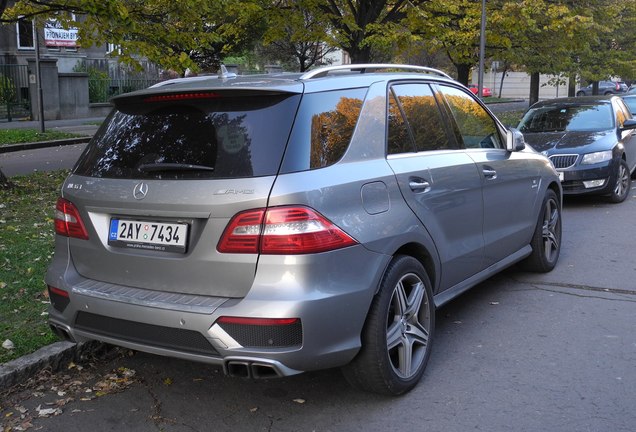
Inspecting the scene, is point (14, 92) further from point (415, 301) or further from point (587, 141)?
point (415, 301)

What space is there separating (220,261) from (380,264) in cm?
87

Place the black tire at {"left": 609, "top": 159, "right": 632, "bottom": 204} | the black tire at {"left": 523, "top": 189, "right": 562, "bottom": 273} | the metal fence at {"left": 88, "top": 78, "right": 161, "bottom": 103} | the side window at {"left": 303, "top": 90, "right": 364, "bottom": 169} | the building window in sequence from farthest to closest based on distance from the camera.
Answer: the building window, the metal fence at {"left": 88, "top": 78, "right": 161, "bottom": 103}, the black tire at {"left": 609, "top": 159, "right": 632, "bottom": 204}, the black tire at {"left": 523, "top": 189, "right": 562, "bottom": 273}, the side window at {"left": 303, "top": 90, "right": 364, "bottom": 169}

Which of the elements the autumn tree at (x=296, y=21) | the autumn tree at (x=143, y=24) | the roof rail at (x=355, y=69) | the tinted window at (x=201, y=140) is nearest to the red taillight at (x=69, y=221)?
the tinted window at (x=201, y=140)

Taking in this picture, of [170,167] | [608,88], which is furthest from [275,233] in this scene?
[608,88]

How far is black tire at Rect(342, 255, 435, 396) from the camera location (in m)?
3.59

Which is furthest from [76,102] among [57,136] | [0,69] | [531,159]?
[531,159]

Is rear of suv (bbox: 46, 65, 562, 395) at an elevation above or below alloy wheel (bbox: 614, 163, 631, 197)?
above

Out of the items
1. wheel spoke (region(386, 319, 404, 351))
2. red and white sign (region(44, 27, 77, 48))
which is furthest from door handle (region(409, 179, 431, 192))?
red and white sign (region(44, 27, 77, 48))

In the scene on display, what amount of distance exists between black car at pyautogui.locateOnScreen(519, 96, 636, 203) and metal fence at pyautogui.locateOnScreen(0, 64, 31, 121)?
70.2 ft

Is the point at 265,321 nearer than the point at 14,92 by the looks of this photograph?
Yes

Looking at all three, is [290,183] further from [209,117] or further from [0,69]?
[0,69]

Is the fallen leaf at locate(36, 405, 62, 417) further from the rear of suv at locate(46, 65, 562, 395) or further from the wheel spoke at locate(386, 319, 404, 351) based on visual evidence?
the wheel spoke at locate(386, 319, 404, 351)

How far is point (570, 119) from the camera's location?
1098 cm

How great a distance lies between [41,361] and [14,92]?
25.7 meters
